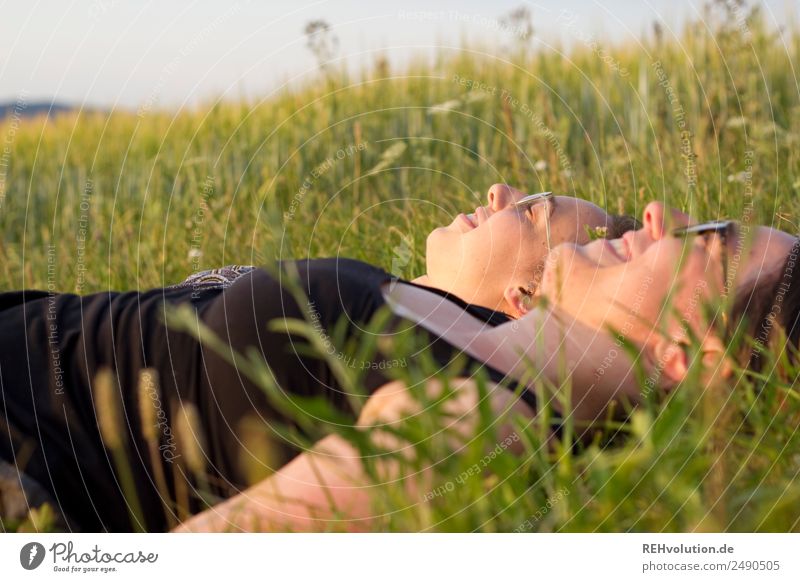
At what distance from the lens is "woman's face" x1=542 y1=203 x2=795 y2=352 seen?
5.87ft

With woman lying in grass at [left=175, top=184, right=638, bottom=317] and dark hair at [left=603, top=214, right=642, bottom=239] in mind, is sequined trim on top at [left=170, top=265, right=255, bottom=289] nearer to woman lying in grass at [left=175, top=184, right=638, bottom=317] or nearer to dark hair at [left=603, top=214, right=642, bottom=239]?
woman lying in grass at [left=175, top=184, right=638, bottom=317]

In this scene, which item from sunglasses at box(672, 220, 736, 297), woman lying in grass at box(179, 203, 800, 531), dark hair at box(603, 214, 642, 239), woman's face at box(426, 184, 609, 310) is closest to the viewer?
woman lying in grass at box(179, 203, 800, 531)

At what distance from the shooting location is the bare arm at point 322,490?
1495 mm

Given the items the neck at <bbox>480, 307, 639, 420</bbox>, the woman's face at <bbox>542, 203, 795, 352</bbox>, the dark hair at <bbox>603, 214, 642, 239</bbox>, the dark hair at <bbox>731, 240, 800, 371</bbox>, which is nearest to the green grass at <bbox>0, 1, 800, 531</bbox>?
the dark hair at <bbox>603, 214, 642, 239</bbox>

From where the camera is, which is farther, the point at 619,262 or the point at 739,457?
the point at 619,262

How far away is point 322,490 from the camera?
157 cm

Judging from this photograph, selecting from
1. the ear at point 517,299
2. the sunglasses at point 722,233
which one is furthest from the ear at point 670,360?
the ear at point 517,299

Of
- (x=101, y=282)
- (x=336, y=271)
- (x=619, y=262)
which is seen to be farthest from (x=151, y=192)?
(x=619, y=262)

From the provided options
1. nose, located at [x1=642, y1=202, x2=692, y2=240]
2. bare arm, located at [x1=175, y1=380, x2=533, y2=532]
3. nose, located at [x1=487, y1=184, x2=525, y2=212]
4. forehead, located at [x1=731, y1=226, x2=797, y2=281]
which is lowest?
bare arm, located at [x1=175, y1=380, x2=533, y2=532]

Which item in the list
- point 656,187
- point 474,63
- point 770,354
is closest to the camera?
point 770,354

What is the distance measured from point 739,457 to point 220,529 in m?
0.84

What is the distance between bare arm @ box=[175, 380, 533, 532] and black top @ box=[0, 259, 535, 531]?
0.07 meters
